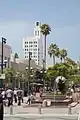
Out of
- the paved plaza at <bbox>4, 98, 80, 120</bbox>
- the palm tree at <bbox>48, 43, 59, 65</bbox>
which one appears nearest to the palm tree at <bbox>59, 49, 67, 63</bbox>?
the palm tree at <bbox>48, 43, 59, 65</bbox>

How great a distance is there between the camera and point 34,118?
22672mm

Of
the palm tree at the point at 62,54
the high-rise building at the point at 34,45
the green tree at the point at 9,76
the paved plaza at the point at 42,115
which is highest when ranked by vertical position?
the high-rise building at the point at 34,45

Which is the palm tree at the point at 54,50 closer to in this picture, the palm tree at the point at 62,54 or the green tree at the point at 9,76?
the palm tree at the point at 62,54

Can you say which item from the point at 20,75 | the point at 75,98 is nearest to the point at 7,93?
the point at 75,98

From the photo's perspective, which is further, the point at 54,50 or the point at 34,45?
the point at 34,45

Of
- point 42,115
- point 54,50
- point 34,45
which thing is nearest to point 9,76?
point 54,50

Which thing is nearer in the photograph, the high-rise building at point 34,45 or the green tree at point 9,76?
the green tree at point 9,76

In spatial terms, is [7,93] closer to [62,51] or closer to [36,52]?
[62,51]

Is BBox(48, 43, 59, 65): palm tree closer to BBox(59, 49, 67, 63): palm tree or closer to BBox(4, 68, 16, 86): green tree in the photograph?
BBox(59, 49, 67, 63): palm tree

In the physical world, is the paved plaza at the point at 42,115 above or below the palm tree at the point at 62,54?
below

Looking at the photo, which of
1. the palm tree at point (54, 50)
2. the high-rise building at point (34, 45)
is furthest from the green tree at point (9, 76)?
the high-rise building at point (34, 45)

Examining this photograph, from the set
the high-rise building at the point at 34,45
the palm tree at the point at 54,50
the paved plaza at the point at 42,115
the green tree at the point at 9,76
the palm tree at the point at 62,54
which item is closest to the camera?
the paved plaza at the point at 42,115

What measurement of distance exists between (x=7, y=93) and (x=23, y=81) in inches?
2274

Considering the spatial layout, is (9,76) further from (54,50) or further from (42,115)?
(42,115)
